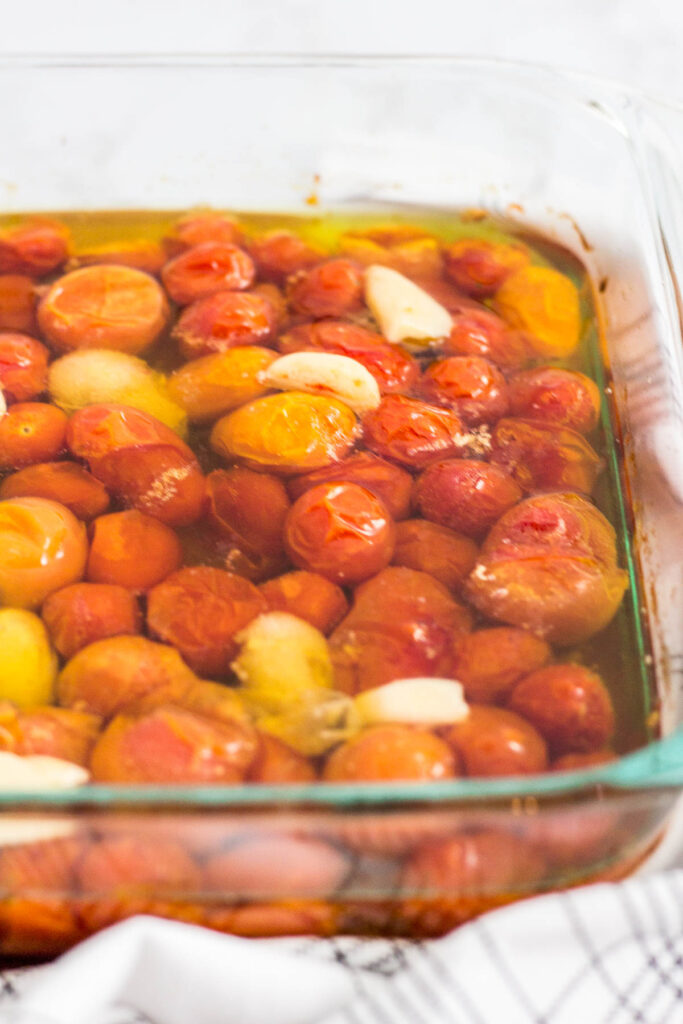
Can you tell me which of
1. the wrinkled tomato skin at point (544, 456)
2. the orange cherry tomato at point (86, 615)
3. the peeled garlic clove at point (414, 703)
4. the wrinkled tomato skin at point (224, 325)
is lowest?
the orange cherry tomato at point (86, 615)

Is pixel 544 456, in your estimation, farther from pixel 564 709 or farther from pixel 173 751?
pixel 173 751

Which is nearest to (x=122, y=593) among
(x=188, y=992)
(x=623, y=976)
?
(x=188, y=992)

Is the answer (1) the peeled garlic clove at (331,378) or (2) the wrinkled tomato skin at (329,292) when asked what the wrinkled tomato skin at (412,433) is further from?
(2) the wrinkled tomato skin at (329,292)

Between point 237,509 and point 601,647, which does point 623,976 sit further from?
point 237,509

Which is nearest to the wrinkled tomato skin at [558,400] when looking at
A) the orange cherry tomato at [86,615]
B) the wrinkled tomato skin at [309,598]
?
the wrinkled tomato skin at [309,598]

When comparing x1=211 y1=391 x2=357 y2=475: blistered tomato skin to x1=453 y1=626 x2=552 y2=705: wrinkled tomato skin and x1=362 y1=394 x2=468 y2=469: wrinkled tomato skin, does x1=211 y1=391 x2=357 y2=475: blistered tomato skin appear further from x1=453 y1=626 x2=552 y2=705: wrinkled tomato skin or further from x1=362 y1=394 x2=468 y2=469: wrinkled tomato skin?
x1=453 y1=626 x2=552 y2=705: wrinkled tomato skin

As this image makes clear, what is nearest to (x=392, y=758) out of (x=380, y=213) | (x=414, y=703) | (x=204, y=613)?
(x=414, y=703)
